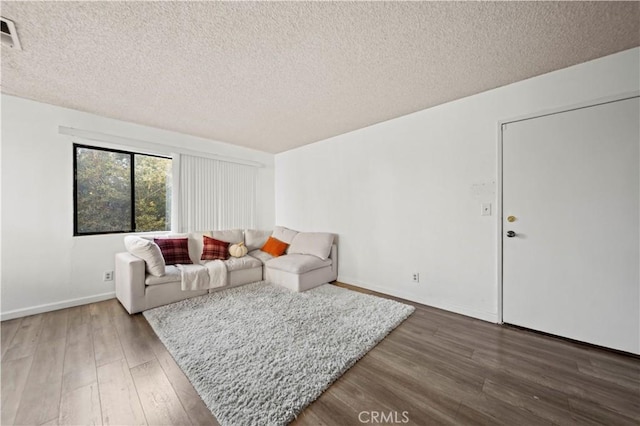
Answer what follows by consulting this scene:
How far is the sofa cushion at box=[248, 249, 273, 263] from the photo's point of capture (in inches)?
155

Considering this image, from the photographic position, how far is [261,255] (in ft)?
13.4

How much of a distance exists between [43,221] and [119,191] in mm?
867

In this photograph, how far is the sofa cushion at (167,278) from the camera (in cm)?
275

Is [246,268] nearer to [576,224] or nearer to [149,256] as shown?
[149,256]

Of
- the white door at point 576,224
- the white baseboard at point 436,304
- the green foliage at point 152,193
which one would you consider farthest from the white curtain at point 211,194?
the white door at point 576,224

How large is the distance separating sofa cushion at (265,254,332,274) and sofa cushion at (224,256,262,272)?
179 mm

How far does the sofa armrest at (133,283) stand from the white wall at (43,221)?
0.68 meters

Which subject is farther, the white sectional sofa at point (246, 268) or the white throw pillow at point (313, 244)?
the white throw pillow at point (313, 244)

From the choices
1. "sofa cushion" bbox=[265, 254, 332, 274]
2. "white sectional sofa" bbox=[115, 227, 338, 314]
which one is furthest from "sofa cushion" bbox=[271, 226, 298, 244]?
"sofa cushion" bbox=[265, 254, 332, 274]

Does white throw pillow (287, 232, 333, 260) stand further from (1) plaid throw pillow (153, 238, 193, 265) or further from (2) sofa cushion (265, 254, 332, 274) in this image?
(1) plaid throw pillow (153, 238, 193, 265)

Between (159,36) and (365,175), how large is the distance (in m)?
2.76

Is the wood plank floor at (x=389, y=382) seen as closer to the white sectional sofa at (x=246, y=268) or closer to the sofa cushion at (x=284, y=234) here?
the white sectional sofa at (x=246, y=268)

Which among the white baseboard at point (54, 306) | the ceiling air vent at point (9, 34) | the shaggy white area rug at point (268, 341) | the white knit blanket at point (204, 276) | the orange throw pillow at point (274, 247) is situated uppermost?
the ceiling air vent at point (9, 34)

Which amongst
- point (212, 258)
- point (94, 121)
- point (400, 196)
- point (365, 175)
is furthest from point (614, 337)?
point (94, 121)
